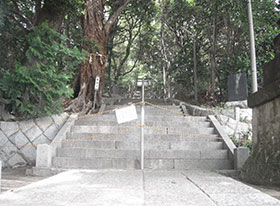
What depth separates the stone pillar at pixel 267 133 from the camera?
3682mm

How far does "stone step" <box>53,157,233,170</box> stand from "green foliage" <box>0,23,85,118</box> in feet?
6.18

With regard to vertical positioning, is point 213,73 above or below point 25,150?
above

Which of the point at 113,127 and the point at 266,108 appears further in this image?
the point at 113,127

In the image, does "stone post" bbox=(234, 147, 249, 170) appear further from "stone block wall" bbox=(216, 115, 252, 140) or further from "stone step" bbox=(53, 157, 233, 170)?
"stone block wall" bbox=(216, 115, 252, 140)

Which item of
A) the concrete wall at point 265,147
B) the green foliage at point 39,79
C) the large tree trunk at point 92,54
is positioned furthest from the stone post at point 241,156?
the large tree trunk at point 92,54

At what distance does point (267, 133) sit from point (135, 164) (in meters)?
2.80

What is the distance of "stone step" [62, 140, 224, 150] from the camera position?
614 cm

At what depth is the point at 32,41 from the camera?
657 centimetres

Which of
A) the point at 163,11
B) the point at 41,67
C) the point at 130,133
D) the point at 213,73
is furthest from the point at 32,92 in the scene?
the point at 163,11

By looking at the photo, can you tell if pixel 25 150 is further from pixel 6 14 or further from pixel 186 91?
pixel 186 91

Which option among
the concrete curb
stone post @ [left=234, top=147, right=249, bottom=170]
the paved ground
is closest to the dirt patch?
the concrete curb

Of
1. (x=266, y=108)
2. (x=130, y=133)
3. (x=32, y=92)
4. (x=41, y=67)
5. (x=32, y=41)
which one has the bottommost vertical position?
(x=130, y=133)

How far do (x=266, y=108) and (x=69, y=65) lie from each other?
5.42 metres

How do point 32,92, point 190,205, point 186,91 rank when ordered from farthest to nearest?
point 186,91, point 32,92, point 190,205
